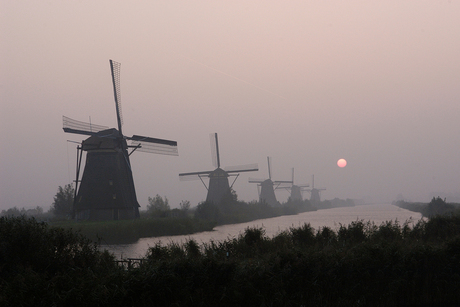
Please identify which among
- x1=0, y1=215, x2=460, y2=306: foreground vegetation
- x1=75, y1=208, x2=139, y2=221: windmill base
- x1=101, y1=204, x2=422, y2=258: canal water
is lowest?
x1=101, y1=204, x2=422, y2=258: canal water

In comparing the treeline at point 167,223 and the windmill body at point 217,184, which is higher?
the windmill body at point 217,184

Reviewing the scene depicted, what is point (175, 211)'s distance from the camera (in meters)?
51.4

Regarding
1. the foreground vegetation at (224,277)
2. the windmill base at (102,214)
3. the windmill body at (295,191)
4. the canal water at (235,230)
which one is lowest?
the canal water at (235,230)

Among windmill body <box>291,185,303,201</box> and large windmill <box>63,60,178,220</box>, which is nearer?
large windmill <box>63,60,178,220</box>

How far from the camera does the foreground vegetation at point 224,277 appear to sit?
9.78m

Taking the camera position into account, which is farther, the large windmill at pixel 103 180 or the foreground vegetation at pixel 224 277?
the large windmill at pixel 103 180

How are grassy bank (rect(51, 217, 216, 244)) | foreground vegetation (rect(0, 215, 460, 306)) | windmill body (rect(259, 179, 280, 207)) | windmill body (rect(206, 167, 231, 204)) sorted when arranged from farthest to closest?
windmill body (rect(259, 179, 280, 207)), windmill body (rect(206, 167, 231, 204)), grassy bank (rect(51, 217, 216, 244)), foreground vegetation (rect(0, 215, 460, 306))

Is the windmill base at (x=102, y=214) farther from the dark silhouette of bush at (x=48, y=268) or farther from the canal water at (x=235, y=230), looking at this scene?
the dark silhouette of bush at (x=48, y=268)

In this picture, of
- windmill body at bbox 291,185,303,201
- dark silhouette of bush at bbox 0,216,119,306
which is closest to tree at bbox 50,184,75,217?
dark silhouette of bush at bbox 0,216,119,306

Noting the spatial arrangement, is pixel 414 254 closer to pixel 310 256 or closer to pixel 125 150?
pixel 310 256

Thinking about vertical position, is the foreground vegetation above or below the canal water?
above

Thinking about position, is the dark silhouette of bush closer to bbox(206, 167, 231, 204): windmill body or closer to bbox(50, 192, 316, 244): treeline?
bbox(50, 192, 316, 244): treeline

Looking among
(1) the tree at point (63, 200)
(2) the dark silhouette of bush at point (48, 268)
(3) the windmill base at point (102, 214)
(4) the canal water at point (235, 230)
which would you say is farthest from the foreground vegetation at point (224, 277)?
(1) the tree at point (63, 200)

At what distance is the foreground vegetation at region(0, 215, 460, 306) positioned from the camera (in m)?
9.78
